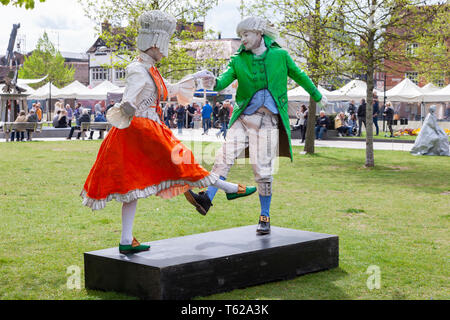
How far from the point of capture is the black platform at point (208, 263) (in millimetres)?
4832

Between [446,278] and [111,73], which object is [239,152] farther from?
[111,73]

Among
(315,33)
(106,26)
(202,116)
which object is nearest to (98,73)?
(202,116)

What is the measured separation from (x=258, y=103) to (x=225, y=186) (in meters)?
0.98

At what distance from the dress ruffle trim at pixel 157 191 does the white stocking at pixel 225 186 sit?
0.15 metres

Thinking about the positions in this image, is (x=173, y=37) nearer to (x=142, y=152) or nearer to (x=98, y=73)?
(x=142, y=152)

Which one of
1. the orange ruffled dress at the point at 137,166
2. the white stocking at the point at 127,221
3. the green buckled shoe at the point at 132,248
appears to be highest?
the orange ruffled dress at the point at 137,166

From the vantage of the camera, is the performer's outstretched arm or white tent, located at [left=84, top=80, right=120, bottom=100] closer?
the performer's outstretched arm

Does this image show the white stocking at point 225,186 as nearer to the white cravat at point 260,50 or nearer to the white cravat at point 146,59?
the white cravat at point 146,59

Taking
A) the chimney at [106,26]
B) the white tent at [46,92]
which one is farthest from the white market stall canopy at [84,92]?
the chimney at [106,26]

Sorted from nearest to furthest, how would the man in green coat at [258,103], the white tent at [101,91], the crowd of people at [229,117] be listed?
the man in green coat at [258,103] → the crowd of people at [229,117] → the white tent at [101,91]

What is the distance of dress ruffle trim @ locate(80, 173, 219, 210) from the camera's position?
502 centimetres

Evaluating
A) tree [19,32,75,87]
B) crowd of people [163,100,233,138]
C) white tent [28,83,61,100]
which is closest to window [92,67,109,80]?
tree [19,32,75,87]

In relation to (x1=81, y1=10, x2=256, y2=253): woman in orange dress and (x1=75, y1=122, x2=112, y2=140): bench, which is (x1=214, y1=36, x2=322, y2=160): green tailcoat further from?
(x1=75, y1=122, x2=112, y2=140): bench
